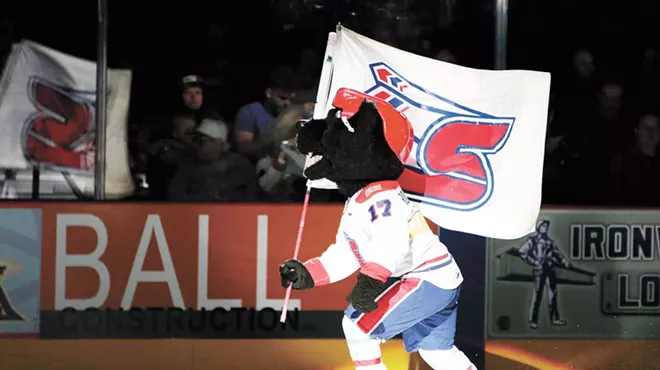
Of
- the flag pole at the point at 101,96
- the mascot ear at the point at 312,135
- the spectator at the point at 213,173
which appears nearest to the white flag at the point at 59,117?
the flag pole at the point at 101,96

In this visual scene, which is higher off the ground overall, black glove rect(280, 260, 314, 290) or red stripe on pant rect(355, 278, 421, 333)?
black glove rect(280, 260, 314, 290)

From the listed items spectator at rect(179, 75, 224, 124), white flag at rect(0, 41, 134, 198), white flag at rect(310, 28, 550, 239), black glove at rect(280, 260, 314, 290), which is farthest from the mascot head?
white flag at rect(0, 41, 134, 198)

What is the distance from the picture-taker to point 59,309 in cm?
564

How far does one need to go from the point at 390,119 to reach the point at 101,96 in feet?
6.91

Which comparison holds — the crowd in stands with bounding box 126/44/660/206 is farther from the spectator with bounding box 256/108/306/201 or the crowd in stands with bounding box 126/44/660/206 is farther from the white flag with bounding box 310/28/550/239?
the white flag with bounding box 310/28/550/239

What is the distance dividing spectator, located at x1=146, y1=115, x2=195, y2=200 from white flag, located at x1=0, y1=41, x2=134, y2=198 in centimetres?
15

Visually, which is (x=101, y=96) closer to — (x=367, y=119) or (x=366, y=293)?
(x=367, y=119)

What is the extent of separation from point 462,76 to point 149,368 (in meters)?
2.61

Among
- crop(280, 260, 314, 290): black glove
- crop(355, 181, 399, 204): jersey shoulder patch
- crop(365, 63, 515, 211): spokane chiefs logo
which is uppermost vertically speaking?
crop(365, 63, 515, 211): spokane chiefs logo

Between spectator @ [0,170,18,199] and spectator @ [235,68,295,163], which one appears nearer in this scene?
spectator @ [0,170,18,199]

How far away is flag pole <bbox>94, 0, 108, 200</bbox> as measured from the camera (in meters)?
5.65

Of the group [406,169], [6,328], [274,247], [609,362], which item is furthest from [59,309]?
[609,362]

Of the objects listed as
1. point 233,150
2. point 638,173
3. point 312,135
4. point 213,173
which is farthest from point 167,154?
point 638,173

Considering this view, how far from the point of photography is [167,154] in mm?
5766
